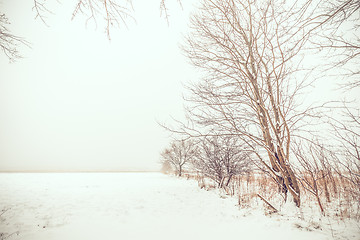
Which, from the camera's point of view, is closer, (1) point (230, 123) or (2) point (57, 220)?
(1) point (230, 123)

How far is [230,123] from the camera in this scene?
3596 mm

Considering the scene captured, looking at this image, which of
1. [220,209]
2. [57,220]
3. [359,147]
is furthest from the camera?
[220,209]

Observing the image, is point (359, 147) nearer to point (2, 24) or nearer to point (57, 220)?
point (57, 220)

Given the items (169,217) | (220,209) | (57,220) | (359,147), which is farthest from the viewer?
(220,209)

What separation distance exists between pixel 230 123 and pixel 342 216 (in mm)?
2795

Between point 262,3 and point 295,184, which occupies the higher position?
point 262,3

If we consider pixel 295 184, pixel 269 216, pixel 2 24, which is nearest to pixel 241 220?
pixel 269 216

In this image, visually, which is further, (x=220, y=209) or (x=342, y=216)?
(x=220, y=209)

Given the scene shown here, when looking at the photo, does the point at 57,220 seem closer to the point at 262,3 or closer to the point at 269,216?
the point at 269,216

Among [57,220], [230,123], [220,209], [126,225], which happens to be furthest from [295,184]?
[57,220]

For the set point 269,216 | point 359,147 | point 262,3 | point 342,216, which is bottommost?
point 269,216

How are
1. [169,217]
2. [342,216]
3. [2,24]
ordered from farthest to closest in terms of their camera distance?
[169,217], [2,24], [342,216]

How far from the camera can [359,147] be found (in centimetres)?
265

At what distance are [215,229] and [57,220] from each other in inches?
161
